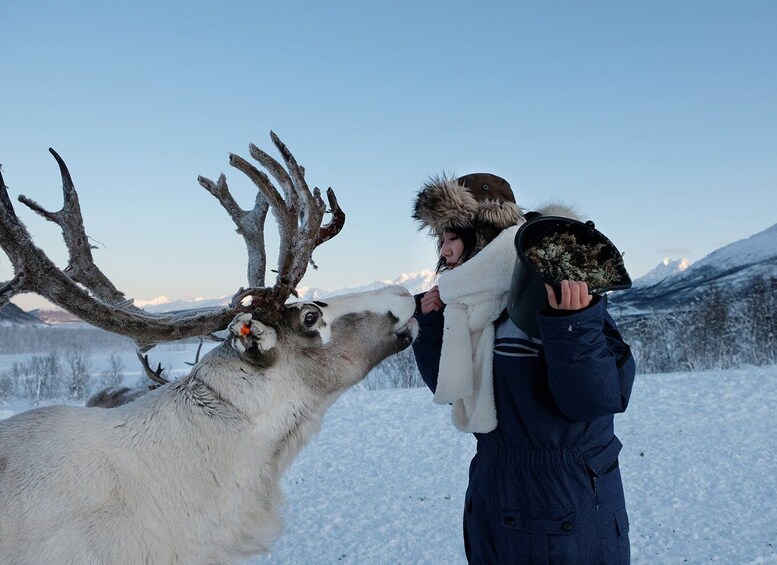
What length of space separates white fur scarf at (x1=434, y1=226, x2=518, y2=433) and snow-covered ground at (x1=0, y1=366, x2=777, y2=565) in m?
4.29

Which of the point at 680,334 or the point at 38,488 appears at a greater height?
the point at 38,488

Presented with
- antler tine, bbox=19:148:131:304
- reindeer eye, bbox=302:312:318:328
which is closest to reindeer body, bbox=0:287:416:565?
reindeer eye, bbox=302:312:318:328

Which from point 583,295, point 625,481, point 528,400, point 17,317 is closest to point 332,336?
point 528,400

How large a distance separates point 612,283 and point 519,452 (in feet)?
2.99

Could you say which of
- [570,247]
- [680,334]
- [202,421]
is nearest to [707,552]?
[570,247]

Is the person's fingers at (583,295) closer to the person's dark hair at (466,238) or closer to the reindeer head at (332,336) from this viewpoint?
the person's dark hair at (466,238)

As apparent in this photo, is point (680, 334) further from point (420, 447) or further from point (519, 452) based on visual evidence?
point (519, 452)

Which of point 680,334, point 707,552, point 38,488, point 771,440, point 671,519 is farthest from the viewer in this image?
point 680,334

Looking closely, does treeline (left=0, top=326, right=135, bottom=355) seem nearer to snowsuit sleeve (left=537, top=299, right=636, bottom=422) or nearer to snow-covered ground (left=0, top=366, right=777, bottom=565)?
snow-covered ground (left=0, top=366, right=777, bottom=565)

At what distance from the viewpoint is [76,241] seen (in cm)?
312

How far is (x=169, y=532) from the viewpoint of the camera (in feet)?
8.24

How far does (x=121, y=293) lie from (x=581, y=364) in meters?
2.47

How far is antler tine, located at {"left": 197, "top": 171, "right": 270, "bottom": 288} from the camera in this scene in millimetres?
3541

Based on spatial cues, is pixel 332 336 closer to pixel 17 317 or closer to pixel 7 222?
pixel 7 222
